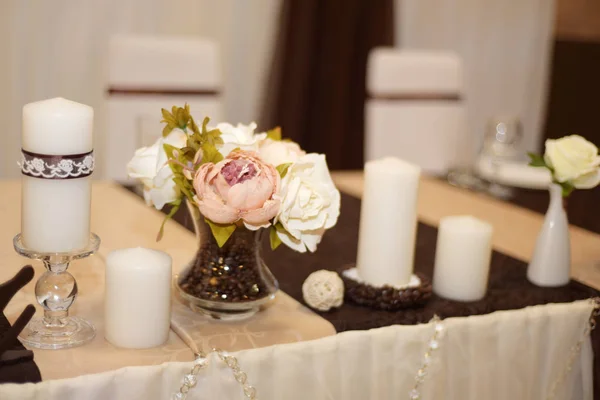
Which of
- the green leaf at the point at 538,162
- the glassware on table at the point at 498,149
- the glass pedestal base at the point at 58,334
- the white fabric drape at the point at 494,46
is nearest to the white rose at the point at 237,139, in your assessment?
the glass pedestal base at the point at 58,334

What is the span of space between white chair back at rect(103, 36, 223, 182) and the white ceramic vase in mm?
1112

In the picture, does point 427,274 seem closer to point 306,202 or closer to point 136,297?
point 306,202

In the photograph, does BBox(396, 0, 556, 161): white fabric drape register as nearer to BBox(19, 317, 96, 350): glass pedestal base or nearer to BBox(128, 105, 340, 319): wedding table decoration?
BBox(128, 105, 340, 319): wedding table decoration

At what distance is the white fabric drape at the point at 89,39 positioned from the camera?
10.5 ft

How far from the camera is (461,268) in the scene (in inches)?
54.5

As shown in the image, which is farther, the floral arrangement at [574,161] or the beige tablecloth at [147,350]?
the floral arrangement at [574,161]

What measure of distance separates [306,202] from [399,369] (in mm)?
300

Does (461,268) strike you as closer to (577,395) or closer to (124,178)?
(577,395)

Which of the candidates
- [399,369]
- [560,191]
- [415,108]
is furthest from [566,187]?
[415,108]

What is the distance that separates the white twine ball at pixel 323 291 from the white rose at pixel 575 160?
0.47m

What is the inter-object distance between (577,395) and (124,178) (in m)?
1.34

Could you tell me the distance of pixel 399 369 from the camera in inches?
48.9

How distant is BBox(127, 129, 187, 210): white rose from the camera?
Answer: 1.21 meters

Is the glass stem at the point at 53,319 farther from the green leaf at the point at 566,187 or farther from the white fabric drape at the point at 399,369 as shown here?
the green leaf at the point at 566,187
